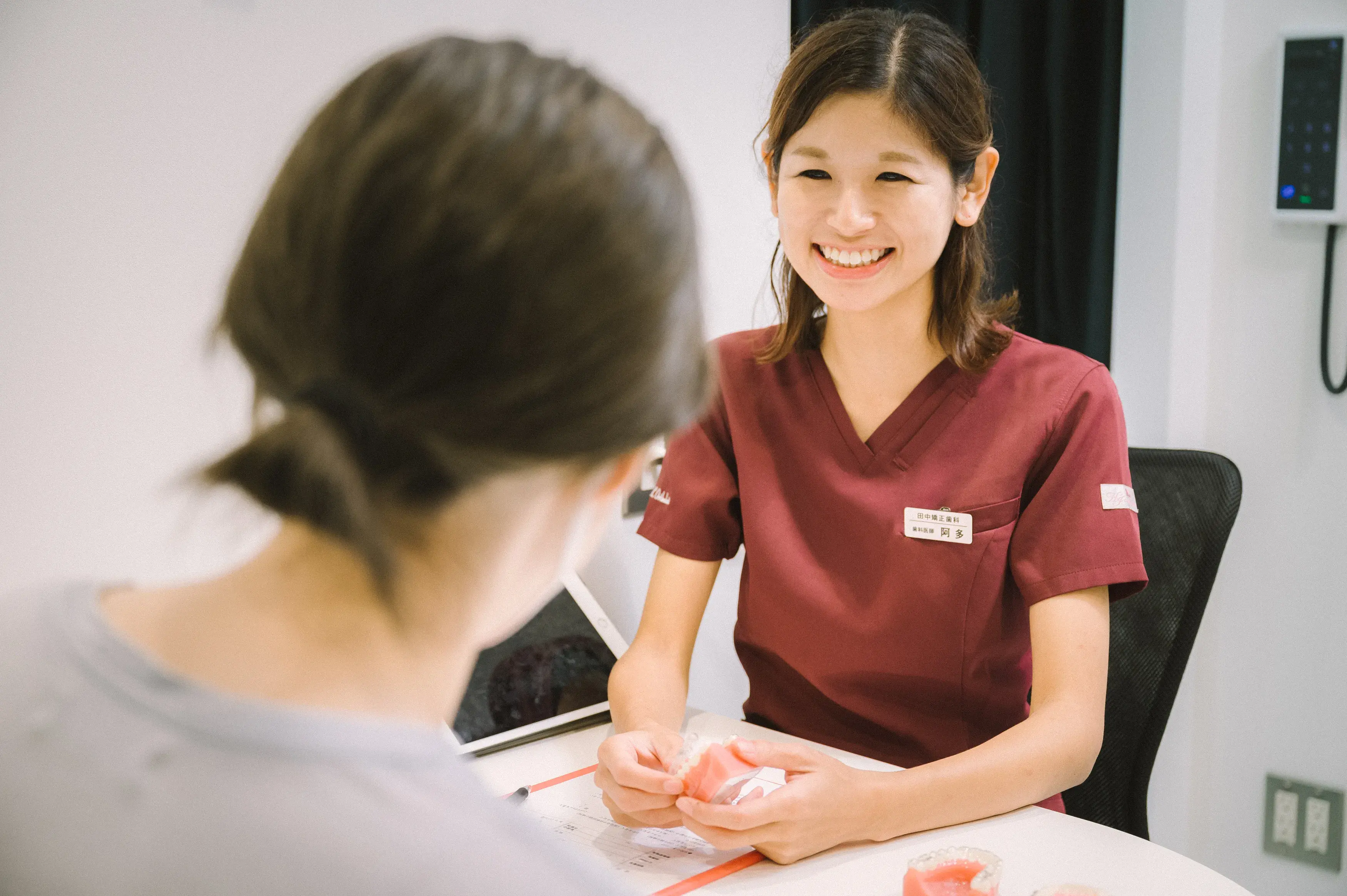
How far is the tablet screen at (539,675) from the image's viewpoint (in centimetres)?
143

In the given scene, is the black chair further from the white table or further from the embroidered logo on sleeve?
the white table

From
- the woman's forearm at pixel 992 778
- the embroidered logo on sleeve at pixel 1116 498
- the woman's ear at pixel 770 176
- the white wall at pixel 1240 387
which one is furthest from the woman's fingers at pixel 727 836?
the white wall at pixel 1240 387

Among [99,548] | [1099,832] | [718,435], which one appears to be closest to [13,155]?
[99,548]

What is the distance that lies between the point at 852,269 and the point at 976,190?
8.3 inches

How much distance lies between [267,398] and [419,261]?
0.13m

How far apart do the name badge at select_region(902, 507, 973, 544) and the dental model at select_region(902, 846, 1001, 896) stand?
1.59ft

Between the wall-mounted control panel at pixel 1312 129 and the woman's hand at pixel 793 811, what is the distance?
148cm

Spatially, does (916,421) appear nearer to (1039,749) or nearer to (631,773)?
(1039,749)

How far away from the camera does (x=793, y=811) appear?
1028mm

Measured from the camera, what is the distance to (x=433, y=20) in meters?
1.55

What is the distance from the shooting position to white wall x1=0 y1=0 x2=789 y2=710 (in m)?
1.16

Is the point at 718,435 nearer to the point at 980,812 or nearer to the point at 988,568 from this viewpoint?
the point at 988,568

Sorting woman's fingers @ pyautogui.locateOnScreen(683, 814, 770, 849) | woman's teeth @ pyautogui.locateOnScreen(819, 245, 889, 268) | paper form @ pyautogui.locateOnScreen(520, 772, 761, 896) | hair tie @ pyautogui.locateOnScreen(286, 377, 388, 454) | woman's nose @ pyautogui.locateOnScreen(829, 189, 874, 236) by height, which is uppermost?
woman's nose @ pyautogui.locateOnScreen(829, 189, 874, 236)

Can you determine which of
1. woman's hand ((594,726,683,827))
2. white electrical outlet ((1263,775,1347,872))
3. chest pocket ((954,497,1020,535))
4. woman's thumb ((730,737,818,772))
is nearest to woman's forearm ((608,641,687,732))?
woman's hand ((594,726,683,827))
